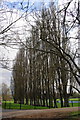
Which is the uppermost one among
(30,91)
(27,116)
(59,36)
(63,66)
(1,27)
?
(59,36)

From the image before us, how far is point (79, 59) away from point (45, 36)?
4.16 feet

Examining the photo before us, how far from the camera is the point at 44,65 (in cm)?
778

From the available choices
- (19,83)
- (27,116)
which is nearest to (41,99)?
(19,83)

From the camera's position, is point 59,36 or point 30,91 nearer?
point 59,36

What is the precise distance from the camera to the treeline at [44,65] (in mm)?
5121

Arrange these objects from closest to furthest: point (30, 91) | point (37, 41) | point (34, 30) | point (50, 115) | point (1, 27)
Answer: point (1, 27) → point (34, 30) → point (37, 41) → point (50, 115) → point (30, 91)

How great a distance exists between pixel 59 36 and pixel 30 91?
7.43m

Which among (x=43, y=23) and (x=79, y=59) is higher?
(x=43, y=23)

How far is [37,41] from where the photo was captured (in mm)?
5867

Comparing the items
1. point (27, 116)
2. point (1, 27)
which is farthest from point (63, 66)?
point (1, 27)

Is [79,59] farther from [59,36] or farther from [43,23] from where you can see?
[43,23]

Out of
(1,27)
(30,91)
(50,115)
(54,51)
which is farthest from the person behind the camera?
(30,91)

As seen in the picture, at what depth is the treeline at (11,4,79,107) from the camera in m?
5.12

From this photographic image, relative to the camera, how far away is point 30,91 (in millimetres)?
12398
